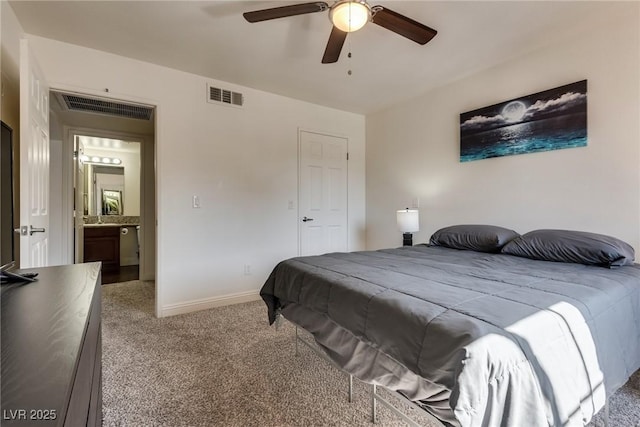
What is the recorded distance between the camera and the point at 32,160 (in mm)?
1937

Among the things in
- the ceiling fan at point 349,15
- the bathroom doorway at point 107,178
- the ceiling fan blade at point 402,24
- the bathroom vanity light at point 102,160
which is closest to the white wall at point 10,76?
the bathroom doorway at point 107,178

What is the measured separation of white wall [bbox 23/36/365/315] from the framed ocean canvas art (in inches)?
74.7

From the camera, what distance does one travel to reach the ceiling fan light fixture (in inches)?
65.4

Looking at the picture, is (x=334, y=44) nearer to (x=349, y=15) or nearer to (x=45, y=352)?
(x=349, y=15)

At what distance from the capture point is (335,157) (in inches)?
163

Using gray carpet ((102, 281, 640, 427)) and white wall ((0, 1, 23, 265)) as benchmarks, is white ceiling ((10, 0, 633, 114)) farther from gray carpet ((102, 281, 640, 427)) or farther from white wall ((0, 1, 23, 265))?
gray carpet ((102, 281, 640, 427))

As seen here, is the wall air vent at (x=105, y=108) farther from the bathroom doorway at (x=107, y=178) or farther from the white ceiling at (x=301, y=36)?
the white ceiling at (x=301, y=36)

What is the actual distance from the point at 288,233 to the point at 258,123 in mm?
1358

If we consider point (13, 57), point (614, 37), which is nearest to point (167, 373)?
point (13, 57)

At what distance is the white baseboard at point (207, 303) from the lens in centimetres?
297

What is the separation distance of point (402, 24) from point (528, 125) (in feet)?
5.13

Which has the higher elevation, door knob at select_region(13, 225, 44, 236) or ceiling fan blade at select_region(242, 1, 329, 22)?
ceiling fan blade at select_region(242, 1, 329, 22)

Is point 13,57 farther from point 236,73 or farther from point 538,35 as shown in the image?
point 538,35

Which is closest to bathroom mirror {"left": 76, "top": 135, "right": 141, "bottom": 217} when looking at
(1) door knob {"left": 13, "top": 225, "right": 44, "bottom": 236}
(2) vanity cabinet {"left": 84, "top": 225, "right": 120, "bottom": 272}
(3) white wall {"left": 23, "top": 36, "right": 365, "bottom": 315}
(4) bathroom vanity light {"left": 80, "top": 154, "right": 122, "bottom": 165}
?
(4) bathroom vanity light {"left": 80, "top": 154, "right": 122, "bottom": 165}
